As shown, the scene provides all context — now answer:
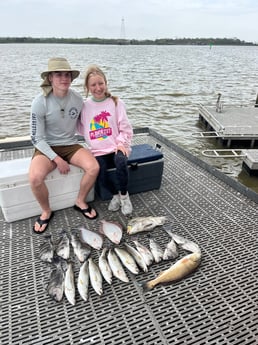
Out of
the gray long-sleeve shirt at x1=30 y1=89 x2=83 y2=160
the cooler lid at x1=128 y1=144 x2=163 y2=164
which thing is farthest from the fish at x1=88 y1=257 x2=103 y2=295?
the cooler lid at x1=128 y1=144 x2=163 y2=164

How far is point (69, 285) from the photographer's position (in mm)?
2172

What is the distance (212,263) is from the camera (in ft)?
8.01

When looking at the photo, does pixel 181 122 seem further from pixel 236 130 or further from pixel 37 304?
pixel 37 304

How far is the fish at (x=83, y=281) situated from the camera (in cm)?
212

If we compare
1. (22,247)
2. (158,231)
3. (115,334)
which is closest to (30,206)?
(22,247)

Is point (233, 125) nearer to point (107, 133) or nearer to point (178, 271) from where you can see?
point (107, 133)

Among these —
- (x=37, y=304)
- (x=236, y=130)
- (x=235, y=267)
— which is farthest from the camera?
(x=236, y=130)

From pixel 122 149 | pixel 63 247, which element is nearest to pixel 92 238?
pixel 63 247

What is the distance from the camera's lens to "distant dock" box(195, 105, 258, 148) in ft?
26.9

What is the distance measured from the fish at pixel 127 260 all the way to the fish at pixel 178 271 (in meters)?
0.17

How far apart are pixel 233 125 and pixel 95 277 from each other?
785cm

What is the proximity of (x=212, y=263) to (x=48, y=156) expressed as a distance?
75.0 inches

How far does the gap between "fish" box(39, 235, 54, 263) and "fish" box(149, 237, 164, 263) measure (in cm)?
92

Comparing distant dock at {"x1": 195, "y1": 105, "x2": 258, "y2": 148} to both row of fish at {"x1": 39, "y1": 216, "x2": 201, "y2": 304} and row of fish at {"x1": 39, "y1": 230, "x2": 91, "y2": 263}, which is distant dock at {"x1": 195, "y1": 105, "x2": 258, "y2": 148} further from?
row of fish at {"x1": 39, "y1": 230, "x2": 91, "y2": 263}
